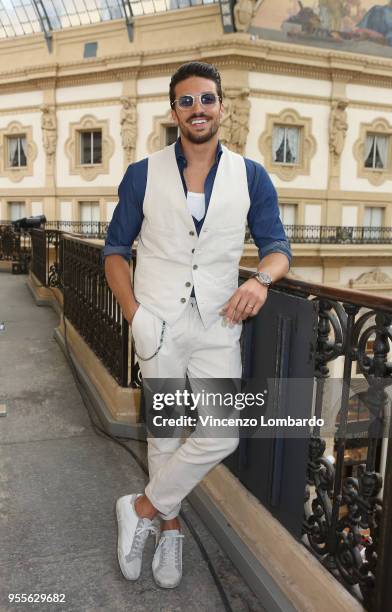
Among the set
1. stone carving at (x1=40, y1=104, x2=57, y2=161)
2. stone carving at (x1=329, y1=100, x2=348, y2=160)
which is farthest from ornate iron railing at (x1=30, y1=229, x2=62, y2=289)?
stone carving at (x1=329, y1=100, x2=348, y2=160)

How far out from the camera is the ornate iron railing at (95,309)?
398 centimetres

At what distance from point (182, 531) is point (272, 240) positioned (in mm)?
1483

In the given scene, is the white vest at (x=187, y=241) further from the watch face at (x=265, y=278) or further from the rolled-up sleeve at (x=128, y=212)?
the watch face at (x=265, y=278)

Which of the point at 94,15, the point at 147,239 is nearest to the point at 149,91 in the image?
the point at 94,15

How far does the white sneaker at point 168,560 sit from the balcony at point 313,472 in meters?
0.29

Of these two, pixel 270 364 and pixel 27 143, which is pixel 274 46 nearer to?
pixel 27 143

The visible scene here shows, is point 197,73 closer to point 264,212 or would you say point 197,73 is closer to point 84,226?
point 264,212

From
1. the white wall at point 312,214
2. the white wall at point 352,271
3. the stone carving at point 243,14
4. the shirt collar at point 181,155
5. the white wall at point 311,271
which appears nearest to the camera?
the shirt collar at point 181,155

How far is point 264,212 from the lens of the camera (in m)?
2.14

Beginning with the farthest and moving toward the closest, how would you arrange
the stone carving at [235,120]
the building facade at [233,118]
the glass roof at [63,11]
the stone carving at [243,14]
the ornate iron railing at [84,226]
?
the ornate iron railing at [84,226] < the glass roof at [63,11] < the building facade at [233,118] < the stone carving at [235,120] < the stone carving at [243,14]

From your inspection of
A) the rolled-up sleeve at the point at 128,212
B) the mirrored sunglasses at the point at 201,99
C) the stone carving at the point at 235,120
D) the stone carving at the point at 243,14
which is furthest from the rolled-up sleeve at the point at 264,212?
the stone carving at the point at 243,14

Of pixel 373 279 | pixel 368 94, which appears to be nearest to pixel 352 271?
pixel 373 279

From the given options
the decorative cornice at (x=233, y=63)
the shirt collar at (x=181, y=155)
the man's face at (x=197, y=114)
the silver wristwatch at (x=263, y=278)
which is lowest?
the silver wristwatch at (x=263, y=278)

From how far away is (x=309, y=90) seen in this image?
949 inches
